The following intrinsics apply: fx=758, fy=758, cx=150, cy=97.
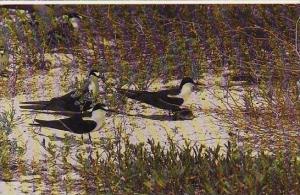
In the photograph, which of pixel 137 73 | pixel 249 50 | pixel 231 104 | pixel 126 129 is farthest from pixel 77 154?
pixel 249 50

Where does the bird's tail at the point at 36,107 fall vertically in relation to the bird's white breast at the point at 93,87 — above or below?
below

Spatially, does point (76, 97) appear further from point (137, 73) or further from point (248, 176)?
point (248, 176)

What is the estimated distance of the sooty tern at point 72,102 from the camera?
4.11m

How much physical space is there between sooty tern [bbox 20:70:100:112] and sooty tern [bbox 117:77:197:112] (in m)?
0.19

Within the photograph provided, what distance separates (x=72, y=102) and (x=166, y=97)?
0.51 m

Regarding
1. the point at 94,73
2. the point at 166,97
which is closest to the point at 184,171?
the point at 166,97

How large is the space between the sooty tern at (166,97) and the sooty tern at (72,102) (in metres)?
0.19

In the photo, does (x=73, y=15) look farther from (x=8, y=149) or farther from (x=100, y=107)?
(x=8, y=149)

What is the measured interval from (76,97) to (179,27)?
0.82 meters

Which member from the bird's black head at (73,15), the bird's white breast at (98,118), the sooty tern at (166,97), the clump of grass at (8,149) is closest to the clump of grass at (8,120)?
the clump of grass at (8,149)

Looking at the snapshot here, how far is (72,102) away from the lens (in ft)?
13.5

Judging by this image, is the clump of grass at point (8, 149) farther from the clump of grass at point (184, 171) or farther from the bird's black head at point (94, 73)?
the bird's black head at point (94, 73)

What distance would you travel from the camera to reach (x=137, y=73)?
430 centimetres

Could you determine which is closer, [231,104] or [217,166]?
[217,166]
